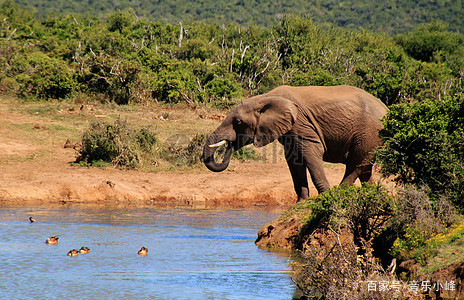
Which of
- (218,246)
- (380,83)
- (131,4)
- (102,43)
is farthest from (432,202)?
(131,4)

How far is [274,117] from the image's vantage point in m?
11.8

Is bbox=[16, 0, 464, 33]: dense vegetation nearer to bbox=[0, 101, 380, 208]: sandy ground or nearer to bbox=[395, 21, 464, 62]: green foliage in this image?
bbox=[395, 21, 464, 62]: green foliage

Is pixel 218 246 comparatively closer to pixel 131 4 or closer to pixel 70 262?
pixel 70 262

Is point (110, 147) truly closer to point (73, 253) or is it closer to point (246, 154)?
point (246, 154)

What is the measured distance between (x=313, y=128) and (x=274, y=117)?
76 cm

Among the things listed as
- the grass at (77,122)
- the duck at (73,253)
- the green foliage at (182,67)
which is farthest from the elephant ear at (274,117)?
the green foliage at (182,67)

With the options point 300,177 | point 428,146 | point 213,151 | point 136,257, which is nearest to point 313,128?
point 300,177

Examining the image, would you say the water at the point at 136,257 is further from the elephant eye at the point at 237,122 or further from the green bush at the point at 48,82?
the green bush at the point at 48,82

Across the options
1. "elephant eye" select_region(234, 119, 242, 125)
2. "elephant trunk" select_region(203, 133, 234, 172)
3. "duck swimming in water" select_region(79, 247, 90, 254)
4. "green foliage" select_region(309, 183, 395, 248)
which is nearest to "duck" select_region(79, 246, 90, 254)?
"duck swimming in water" select_region(79, 247, 90, 254)

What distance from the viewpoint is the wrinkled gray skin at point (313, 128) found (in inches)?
462

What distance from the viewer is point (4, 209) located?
1462 cm

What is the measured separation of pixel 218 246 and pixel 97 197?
568 cm

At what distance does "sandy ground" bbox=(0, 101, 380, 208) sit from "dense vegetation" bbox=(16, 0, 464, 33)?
73100mm

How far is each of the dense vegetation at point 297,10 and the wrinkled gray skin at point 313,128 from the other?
3099 inches
